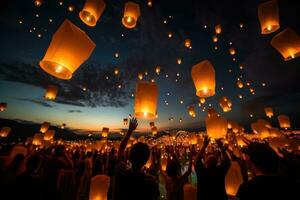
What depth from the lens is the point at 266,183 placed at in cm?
136

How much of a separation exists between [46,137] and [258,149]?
46.3 feet

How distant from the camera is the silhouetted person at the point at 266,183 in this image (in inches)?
50.8

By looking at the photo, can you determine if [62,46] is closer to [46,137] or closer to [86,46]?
[86,46]

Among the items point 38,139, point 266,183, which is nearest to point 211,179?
point 266,183

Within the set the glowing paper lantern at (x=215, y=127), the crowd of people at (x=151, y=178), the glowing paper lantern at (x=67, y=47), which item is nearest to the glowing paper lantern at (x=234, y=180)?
the crowd of people at (x=151, y=178)

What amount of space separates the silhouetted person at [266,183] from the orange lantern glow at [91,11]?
313cm

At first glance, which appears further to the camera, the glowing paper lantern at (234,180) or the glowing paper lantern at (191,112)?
the glowing paper lantern at (191,112)

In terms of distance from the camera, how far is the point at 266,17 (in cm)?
338

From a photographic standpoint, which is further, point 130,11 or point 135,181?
point 130,11

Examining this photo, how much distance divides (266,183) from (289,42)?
2930 mm

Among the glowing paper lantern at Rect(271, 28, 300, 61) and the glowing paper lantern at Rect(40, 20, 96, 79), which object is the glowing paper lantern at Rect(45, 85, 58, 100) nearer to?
the glowing paper lantern at Rect(40, 20, 96, 79)

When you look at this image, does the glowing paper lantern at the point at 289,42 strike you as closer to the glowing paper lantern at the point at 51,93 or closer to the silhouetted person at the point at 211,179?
the silhouetted person at the point at 211,179

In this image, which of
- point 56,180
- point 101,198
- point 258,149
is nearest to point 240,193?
point 258,149

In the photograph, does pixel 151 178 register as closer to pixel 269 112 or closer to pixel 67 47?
pixel 67 47
